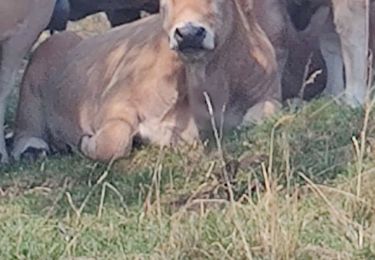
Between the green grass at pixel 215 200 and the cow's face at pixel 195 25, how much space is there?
1.78 ft

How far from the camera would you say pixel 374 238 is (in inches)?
207

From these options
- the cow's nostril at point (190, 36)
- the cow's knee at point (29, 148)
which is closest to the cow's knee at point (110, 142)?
the cow's knee at point (29, 148)

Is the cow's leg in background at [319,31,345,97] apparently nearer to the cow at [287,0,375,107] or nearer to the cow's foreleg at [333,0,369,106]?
the cow at [287,0,375,107]

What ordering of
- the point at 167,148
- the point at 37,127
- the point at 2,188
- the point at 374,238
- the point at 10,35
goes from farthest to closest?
the point at 37,127
the point at 10,35
the point at 167,148
the point at 2,188
the point at 374,238

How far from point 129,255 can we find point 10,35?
3.40 meters

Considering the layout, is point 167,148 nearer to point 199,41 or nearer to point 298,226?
point 199,41

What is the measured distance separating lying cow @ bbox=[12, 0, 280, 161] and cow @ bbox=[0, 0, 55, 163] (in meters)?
0.41

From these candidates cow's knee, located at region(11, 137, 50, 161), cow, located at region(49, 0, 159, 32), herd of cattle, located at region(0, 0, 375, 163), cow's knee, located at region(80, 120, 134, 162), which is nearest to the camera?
cow's knee, located at region(80, 120, 134, 162)

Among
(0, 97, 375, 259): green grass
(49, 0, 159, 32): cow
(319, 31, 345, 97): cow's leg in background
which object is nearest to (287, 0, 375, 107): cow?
(319, 31, 345, 97): cow's leg in background

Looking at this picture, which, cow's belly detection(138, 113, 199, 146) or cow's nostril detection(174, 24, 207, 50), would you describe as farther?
cow's belly detection(138, 113, 199, 146)

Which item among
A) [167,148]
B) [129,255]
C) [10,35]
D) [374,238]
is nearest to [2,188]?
[167,148]

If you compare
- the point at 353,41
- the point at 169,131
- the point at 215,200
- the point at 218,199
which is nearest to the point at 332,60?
the point at 353,41

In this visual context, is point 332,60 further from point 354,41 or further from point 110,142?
point 110,142

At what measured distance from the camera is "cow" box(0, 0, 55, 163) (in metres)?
8.45
